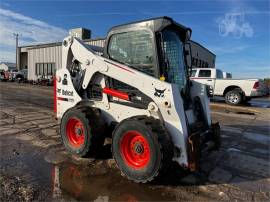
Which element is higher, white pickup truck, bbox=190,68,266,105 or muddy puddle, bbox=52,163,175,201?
white pickup truck, bbox=190,68,266,105

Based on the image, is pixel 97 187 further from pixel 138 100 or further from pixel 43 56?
pixel 43 56

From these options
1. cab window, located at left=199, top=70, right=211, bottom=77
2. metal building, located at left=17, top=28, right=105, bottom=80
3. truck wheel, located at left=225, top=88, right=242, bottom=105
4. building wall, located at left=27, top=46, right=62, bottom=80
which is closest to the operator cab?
truck wheel, located at left=225, top=88, right=242, bottom=105

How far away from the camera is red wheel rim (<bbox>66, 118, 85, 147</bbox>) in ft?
19.2

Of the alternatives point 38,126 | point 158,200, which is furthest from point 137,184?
point 38,126

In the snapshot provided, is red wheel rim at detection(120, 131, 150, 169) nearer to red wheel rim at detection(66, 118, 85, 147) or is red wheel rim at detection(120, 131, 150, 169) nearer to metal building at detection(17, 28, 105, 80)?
red wheel rim at detection(66, 118, 85, 147)

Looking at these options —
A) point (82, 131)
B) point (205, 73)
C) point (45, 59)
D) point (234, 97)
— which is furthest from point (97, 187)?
point (45, 59)

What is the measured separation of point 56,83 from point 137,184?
129 inches

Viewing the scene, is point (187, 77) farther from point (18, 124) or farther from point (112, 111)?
point (18, 124)

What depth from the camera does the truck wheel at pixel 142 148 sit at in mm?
4379

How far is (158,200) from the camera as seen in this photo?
4.11m

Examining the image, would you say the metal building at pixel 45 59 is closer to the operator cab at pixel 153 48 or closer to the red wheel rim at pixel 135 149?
the operator cab at pixel 153 48

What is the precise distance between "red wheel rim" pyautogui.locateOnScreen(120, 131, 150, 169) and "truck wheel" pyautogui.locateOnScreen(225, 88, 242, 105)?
1298cm

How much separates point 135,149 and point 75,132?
169 cm

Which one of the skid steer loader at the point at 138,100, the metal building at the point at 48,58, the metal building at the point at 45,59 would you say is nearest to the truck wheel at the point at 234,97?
the skid steer loader at the point at 138,100
